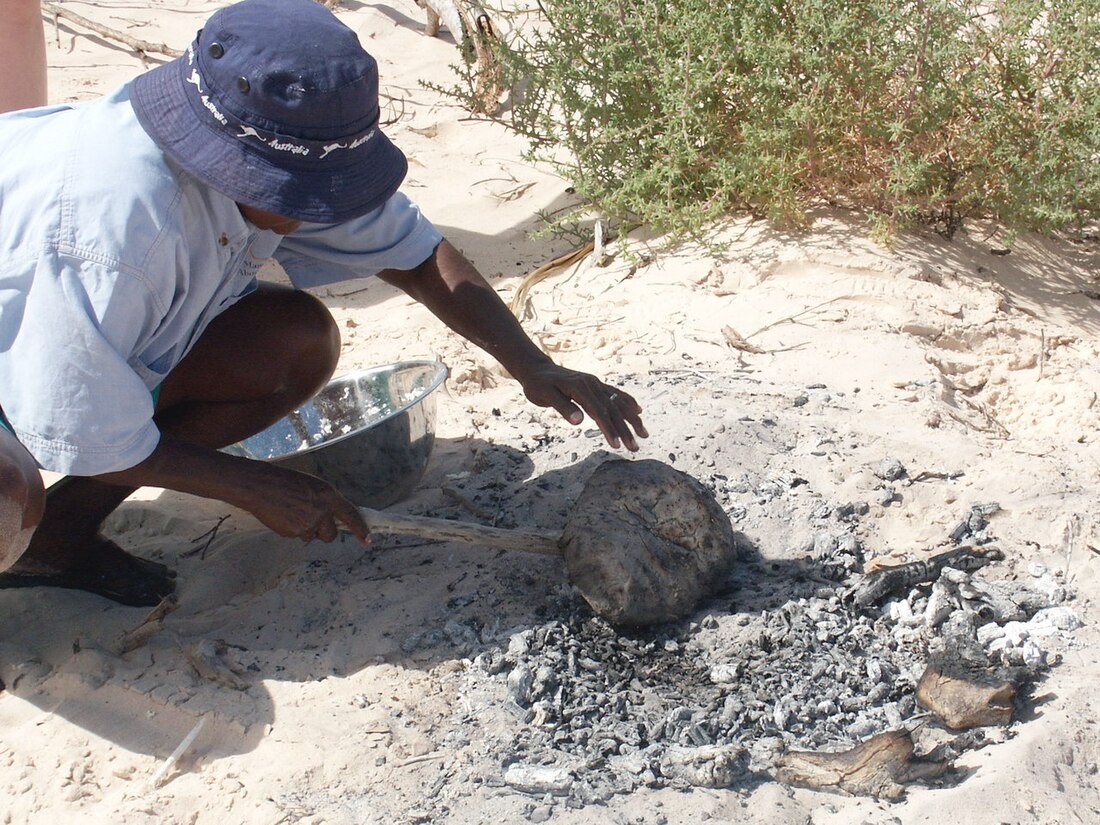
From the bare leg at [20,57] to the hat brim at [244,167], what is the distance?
6.63 ft

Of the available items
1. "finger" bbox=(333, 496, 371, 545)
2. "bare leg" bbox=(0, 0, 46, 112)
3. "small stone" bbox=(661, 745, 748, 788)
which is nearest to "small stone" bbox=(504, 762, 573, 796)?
"small stone" bbox=(661, 745, 748, 788)

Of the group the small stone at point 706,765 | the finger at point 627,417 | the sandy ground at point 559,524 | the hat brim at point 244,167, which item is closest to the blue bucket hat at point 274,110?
the hat brim at point 244,167

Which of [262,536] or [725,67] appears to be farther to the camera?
[725,67]

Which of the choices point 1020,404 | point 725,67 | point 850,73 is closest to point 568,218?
point 725,67

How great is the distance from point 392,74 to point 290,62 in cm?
499

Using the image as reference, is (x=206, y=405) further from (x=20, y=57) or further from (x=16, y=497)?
(x=20, y=57)

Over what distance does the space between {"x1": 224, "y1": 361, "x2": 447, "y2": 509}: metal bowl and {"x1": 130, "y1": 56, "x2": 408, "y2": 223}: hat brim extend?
990 millimetres

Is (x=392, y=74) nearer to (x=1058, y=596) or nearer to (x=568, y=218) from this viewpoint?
(x=568, y=218)

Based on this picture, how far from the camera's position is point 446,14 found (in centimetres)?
632

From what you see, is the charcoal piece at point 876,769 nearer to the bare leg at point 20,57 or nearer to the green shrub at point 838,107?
the green shrub at point 838,107

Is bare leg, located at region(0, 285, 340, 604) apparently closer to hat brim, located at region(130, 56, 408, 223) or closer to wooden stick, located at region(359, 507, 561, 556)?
wooden stick, located at region(359, 507, 561, 556)

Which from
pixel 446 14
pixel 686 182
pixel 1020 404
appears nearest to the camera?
pixel 1020 404

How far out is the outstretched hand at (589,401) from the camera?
2.51 meters

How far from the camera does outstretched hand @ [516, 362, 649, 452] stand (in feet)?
8.25
